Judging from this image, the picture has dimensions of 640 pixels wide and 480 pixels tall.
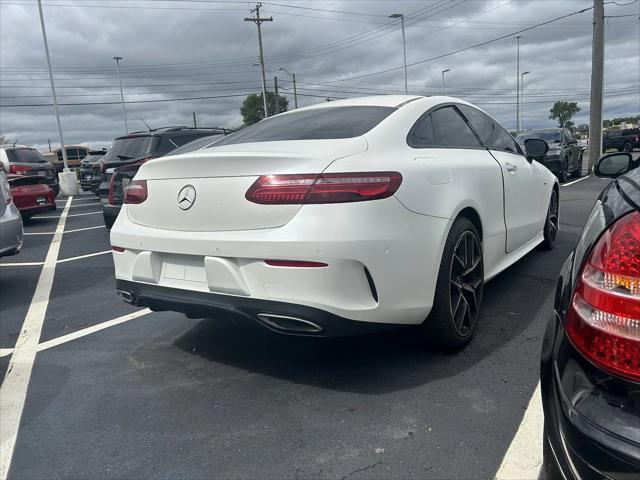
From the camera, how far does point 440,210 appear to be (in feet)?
9.04

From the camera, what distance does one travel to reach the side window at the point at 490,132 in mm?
3875

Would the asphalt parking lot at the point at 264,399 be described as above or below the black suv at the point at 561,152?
below

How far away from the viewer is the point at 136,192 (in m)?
3.10

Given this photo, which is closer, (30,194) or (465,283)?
(465,283)

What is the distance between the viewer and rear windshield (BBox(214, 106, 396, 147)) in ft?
9.44

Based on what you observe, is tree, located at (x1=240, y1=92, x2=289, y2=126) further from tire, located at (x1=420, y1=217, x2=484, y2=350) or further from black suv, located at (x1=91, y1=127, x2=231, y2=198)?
tire, located at (x1=420, y1=217, x2=484, y2=350)

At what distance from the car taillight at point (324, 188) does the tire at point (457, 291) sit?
0.62 m

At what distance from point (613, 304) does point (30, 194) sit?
1155 centimetres

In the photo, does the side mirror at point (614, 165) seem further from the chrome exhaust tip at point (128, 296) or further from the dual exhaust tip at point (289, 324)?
the chrome exhaust tip at point (128, 296)

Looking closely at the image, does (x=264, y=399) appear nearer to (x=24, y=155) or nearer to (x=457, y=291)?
(x=457, y=291)

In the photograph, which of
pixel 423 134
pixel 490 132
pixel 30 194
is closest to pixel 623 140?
pixel 30 194

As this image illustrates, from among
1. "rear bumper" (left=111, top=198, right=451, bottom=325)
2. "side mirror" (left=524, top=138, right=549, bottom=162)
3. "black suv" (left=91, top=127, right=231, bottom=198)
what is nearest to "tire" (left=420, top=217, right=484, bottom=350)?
"rear bumper" (left=111, top=198, right=451, bottom=325)

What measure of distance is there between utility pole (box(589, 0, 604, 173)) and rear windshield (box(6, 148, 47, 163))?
16.3 m

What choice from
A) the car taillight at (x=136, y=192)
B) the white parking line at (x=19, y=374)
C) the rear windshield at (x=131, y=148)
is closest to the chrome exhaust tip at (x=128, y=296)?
the car taillight at (x=136, y=192)
